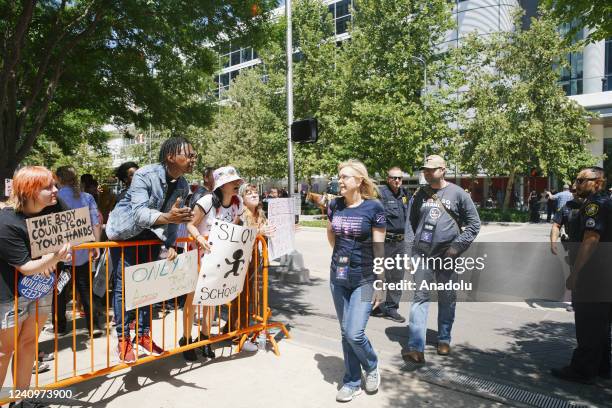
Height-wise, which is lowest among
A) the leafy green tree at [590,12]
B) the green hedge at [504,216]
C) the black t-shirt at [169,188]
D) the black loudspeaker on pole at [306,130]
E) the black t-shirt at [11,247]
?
the green hedge at [504,216]

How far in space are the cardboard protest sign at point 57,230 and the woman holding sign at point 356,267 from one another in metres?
1.92

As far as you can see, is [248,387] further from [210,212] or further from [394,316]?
[394,316]

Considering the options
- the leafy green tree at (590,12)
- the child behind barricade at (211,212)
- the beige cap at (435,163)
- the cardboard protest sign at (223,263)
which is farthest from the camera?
the leafy green tree at (590,12)

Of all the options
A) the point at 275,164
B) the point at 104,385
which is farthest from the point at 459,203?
the point at 275,164

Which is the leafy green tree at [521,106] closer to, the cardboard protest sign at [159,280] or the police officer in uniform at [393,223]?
the police officer in uniform at [393,223]

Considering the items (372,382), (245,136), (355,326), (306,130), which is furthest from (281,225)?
(245,136)

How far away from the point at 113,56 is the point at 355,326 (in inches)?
300

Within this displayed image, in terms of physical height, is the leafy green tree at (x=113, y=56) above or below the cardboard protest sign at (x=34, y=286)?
above

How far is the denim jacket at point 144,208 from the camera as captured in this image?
3.72 metres

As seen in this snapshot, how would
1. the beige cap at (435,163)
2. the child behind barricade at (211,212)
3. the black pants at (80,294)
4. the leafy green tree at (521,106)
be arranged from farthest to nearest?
the leafy green tree at (521,106), the black pants at (80,294), the beige cap at (435,163), the child behind barricade at (211,212)

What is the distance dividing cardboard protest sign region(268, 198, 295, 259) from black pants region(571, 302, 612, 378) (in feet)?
10.2

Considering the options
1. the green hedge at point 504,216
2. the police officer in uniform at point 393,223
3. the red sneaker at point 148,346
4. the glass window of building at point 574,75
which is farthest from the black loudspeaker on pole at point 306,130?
the glass window of building at point 574,75

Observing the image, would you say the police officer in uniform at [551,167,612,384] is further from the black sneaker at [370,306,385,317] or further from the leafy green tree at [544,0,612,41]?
the black sneaker at [370,306,385,317]

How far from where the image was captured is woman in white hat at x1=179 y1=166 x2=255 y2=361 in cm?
429
